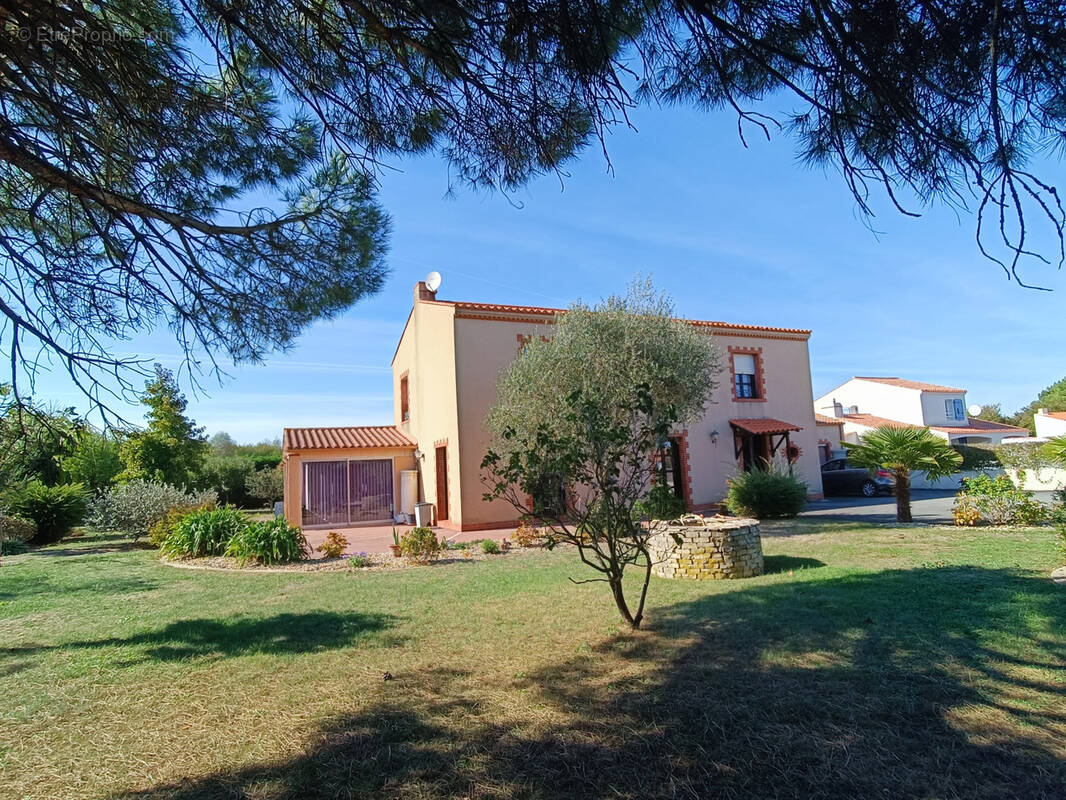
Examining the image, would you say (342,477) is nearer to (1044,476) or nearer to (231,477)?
(231,477)

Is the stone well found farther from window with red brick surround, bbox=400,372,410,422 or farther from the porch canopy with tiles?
window with red brick surround, bbox=400,372,410,422

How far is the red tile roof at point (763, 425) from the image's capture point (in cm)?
1803

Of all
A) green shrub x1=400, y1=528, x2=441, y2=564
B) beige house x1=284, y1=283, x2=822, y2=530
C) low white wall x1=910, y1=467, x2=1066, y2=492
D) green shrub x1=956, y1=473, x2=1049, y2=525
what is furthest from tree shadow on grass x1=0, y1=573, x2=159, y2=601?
low white wall x1=910, y1=467, x2=1066, y2=492

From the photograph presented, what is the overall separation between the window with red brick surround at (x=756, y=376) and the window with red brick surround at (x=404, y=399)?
11040mm

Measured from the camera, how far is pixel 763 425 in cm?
1842

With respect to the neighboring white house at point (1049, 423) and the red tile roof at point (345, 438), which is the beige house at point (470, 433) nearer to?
the red tile roof at point (345, 438)

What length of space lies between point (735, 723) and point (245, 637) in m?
4.73

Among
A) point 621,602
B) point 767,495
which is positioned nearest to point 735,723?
point 621,602

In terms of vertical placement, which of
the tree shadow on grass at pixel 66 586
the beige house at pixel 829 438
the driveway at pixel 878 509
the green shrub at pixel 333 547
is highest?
the beige house at pixel 829 438

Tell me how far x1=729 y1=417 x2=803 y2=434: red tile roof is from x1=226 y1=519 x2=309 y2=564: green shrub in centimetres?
1298

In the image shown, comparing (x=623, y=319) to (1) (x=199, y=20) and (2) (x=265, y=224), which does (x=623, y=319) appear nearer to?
(2) (x=265, y=224)

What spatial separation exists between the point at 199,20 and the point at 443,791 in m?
5.15

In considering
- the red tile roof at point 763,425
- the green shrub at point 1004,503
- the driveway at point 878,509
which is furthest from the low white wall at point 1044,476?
the red tile roof at point 763,425

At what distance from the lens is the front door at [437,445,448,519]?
17.4m
